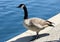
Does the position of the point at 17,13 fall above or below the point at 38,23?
above

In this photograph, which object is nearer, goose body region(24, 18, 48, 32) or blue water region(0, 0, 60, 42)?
goose body region(24, 18, 48, 32)

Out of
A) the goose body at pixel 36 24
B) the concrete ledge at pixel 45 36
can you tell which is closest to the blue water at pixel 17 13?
the concrete ledge at pixel 45 36

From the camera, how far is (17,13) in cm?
1005

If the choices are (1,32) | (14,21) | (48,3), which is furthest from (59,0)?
(1,32)

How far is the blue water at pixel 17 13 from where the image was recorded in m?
8.32

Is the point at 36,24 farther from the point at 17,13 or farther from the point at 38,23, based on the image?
the point at 17,13

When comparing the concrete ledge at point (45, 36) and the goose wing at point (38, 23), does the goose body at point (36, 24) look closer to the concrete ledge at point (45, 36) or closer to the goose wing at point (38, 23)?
the goose wing at point (38, 23)

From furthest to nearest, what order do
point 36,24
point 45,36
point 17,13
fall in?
point 17,13 → point 45,36 → point 36,24

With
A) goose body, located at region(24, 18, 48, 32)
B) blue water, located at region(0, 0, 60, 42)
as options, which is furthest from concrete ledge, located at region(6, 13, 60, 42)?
blue water, located at region(0, 0, 60, 42)

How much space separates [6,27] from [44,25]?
9.51ft

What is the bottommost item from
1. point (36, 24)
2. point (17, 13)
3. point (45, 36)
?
point (45, 36)

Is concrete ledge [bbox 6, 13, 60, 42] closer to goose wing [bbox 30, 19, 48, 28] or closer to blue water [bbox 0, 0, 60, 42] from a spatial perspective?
goose wing [bbox 30, 19, 48, 28]

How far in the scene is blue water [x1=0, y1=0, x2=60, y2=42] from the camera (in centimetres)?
832

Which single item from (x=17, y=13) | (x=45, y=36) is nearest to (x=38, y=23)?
(x=45, y=36)
